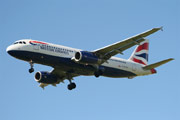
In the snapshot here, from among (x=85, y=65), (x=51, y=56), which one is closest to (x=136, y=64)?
Result: (x=85, y=65)

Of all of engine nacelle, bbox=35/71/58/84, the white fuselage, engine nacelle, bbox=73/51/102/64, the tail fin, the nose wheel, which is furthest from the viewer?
the tail fin

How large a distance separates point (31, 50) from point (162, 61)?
15524 mm

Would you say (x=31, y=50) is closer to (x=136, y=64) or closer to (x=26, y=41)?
(x=26, y=41)

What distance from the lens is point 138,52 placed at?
2301 inches

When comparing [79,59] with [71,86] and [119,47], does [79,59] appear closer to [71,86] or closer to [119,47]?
[119,47]

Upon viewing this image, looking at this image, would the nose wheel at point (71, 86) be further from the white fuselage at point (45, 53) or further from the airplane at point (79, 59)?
the white fuselage at point (45, 53)

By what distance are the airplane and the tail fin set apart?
8.79ft

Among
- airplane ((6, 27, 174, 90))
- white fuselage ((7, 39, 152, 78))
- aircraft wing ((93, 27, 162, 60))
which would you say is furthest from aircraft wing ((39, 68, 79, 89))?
aircraft wing ((93, 27, 162, 60))

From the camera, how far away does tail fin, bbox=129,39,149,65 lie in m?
57.0

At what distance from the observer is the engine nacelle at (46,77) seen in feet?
178

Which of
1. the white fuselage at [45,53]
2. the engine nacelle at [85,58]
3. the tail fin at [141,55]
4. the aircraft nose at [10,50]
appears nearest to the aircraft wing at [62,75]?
the white fuselage at [45,53]

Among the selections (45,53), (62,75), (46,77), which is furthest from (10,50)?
(62,75)

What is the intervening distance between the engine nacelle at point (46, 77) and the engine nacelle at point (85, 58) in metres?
7.97

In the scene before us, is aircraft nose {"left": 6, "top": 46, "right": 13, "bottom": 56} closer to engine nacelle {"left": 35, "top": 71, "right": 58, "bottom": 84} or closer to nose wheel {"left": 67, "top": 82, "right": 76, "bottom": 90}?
engine nacelle {"left": 35, "top": 71, "right": 58, "bottom": 84}
